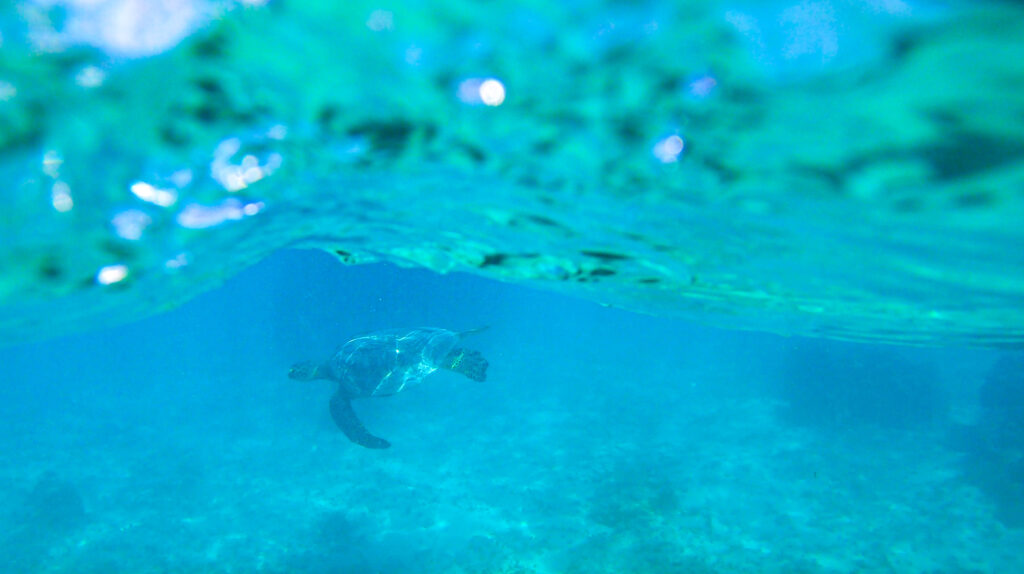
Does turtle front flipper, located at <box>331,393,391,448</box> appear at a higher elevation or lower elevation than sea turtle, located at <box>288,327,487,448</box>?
lower

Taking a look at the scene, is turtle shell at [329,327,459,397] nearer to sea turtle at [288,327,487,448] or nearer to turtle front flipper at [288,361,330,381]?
sea turtle at [288,327,487,448]

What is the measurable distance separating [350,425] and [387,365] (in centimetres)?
219

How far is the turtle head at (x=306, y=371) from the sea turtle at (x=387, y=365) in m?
0.03

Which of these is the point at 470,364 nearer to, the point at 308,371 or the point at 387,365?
the point at 387,365

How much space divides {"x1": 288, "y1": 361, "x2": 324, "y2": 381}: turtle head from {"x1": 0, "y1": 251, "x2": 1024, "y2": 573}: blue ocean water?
4.19m

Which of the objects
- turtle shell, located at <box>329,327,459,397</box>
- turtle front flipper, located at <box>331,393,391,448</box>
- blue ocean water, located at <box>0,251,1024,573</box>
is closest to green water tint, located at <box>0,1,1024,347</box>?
turtle front flipper, located at <box>331,393,391,448</box>

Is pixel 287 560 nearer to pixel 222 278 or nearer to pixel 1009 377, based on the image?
pixel 222 278

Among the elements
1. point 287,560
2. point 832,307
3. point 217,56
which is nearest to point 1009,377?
point 832,307

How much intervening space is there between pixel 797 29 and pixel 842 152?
4.24 ft

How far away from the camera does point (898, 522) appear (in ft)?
51.4

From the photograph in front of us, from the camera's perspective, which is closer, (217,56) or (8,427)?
(217,56)

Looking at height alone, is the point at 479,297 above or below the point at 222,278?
below

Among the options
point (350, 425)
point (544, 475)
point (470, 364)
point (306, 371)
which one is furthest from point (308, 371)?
point (544, 475)

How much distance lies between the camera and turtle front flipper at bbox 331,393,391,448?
15.8m
